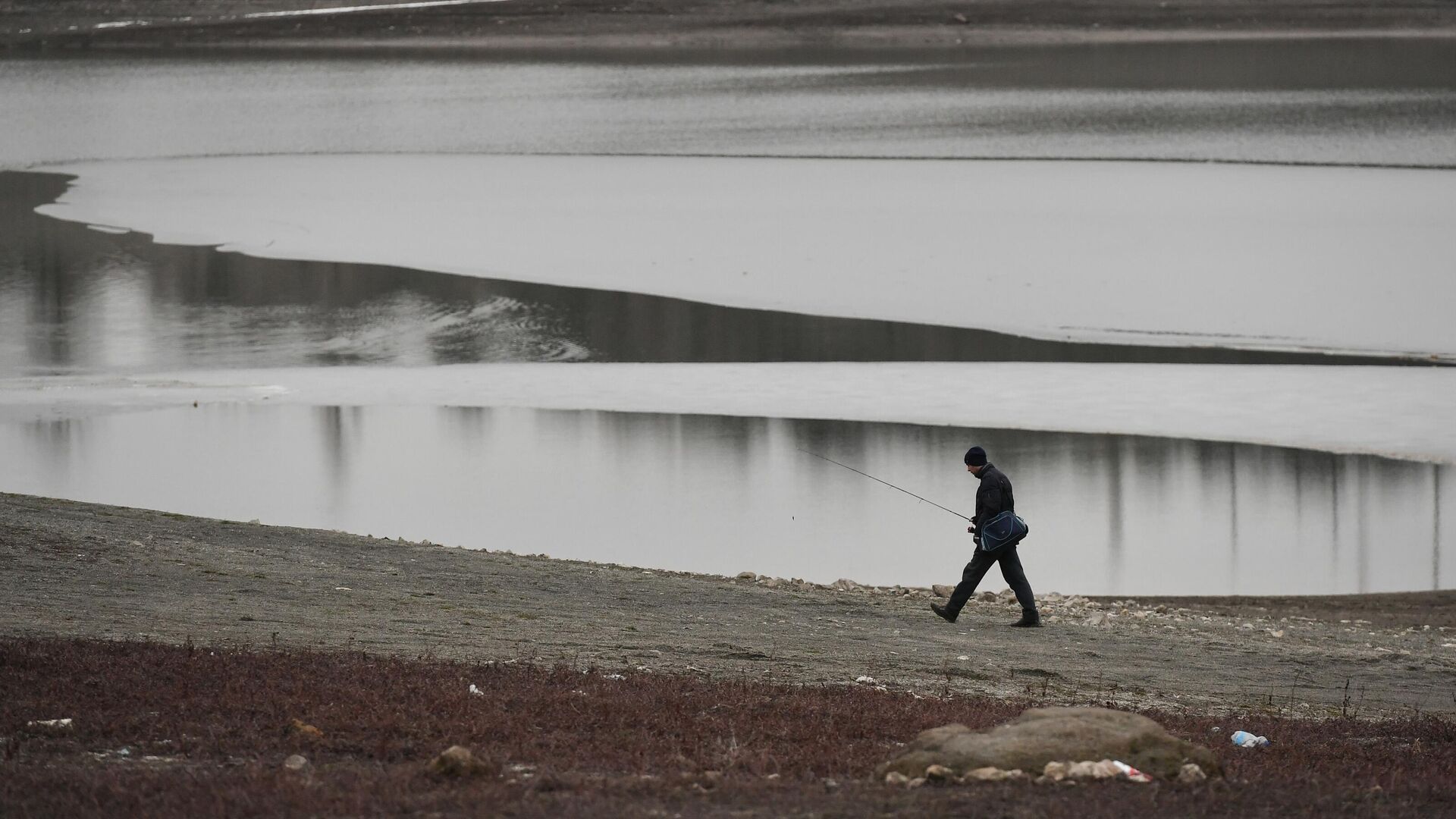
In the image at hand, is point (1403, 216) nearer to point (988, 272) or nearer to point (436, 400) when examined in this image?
point (988, 272)

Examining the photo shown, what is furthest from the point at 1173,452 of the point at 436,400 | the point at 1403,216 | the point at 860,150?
the point at 860,150

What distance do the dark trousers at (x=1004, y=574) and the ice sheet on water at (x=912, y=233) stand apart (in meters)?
12.2

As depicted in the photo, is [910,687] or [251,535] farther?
[251,535]

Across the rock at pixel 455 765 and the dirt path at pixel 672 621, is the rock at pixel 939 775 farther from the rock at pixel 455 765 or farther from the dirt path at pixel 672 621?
the dirt path at pixel 672 621

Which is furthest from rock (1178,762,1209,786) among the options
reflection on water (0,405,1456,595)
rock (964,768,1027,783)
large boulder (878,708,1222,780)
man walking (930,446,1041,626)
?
reflection on water (0,405,1456,595)

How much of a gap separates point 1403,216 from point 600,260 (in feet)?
46.1

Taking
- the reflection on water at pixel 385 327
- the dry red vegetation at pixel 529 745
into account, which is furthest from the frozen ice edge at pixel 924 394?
the dry red vegetation at pixel 529 745

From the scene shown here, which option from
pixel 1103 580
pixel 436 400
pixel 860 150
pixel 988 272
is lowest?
pixel 1103 580

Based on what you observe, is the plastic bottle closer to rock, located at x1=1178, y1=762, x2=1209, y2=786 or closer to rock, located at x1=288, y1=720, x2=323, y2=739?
rock, located at x1=1178, y1=762, x2=1209, y2=786

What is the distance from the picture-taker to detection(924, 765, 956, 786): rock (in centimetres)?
586

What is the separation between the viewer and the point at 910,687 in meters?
8.40

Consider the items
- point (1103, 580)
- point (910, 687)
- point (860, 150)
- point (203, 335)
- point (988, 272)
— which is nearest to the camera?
point (910, 687)

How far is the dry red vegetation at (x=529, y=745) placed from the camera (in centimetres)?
552

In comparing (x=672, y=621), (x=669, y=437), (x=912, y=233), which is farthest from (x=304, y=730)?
(x=912, y=233)
